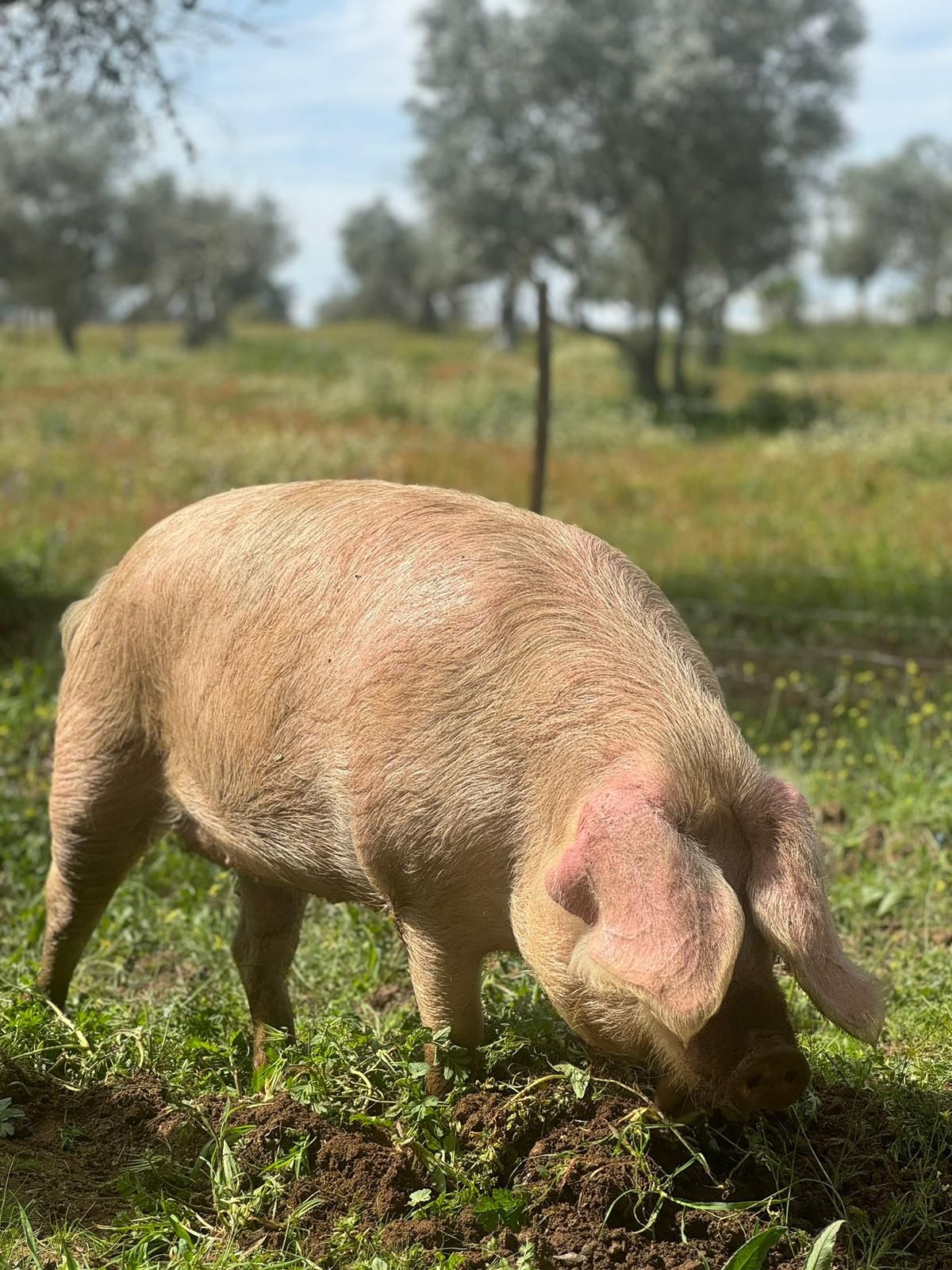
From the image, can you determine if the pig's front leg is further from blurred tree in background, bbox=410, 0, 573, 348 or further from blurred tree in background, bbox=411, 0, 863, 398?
blurred tree in background, bbox=410, 0, 573, 348

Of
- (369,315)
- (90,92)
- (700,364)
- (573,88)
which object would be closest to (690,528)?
(90,92)

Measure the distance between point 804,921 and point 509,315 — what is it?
127 ft

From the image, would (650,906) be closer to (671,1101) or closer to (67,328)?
(671,1101)

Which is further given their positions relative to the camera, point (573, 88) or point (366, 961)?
point (573, 88)

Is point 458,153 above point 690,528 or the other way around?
above

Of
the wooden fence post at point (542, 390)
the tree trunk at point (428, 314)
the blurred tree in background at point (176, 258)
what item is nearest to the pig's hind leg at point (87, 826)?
the wooden fence post at point (542, 390)

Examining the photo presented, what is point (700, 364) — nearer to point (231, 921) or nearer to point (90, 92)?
point (90, 92)

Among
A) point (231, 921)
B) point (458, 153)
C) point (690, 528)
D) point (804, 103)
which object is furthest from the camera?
point (458, 153)

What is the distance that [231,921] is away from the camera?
4199mm

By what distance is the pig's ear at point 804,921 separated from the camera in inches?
80.2

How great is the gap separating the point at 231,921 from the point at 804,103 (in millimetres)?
28601

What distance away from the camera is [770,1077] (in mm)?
2094

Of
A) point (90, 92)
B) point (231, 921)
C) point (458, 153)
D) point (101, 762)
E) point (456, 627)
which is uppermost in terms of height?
point (458, 153)

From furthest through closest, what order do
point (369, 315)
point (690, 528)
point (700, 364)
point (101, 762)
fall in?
1. point (369, 315)
2. point (700, 364)
3. point (690, 528)
4. point (101, 762)
